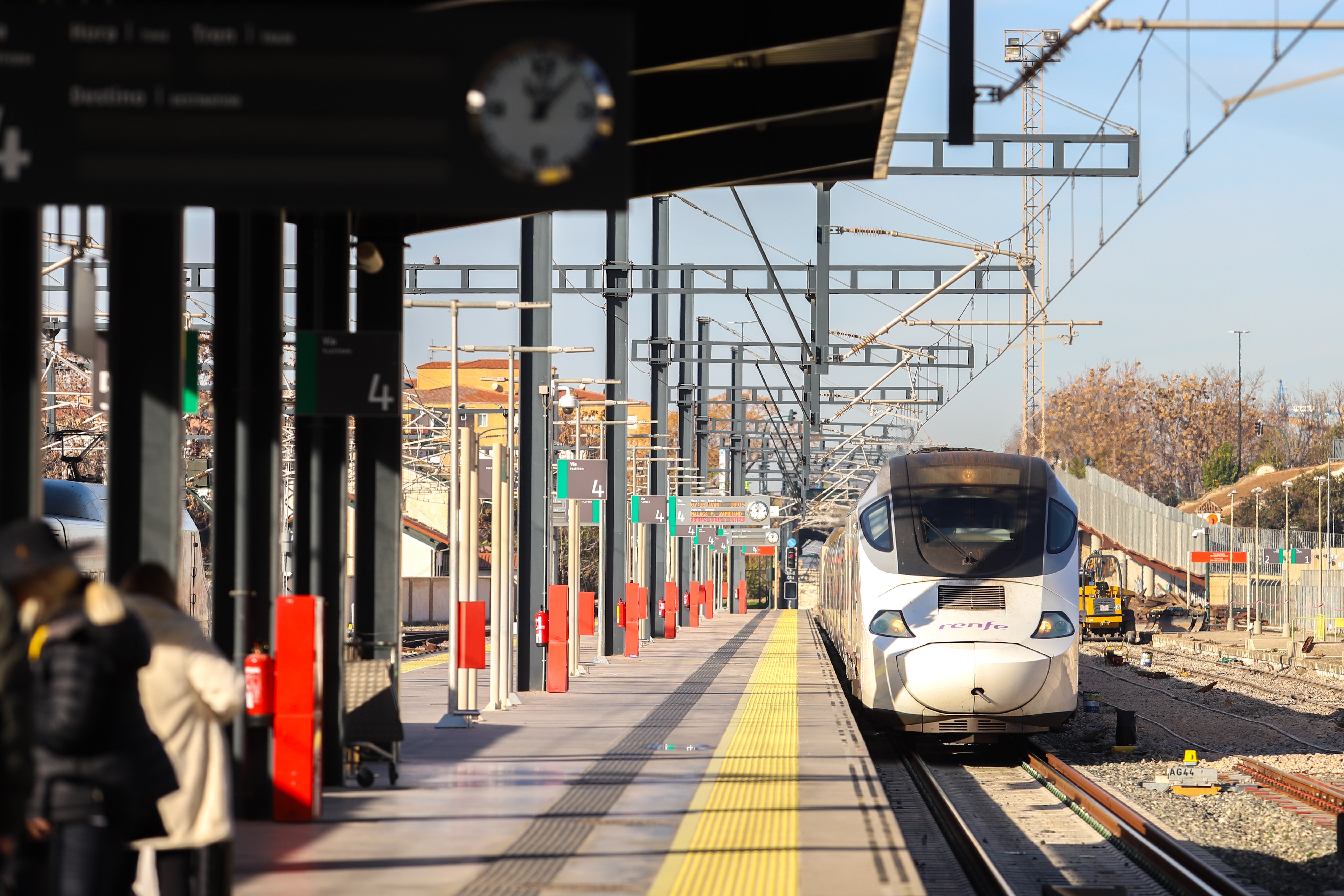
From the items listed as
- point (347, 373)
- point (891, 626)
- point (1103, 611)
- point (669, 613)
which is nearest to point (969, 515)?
point (891, 626)

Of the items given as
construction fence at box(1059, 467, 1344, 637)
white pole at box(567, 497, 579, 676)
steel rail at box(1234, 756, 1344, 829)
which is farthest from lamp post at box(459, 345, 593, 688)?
construction fence at box(1059, 467, 1344, 637)

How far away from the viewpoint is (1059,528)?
16.2m

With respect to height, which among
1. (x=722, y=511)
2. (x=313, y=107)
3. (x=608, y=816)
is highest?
(x=313, y=107)

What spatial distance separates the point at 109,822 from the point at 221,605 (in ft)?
17.0

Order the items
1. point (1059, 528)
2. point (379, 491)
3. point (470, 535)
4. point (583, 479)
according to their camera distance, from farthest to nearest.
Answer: point (583, 479), point (470, 535), point (1059, 528), point (379, 491)

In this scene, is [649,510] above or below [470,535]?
above

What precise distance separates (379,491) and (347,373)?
1.74 meters

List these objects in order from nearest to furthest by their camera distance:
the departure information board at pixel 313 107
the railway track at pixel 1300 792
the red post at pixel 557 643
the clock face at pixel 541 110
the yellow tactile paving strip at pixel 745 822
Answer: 1. the departure information board at pixel 313 107
2. the clock face at pixel 541 110
3. the yellow tactile paving strip at pixel 745 822
4. the railway track at pixel 1300 792
5. the red post at pixel 557 643

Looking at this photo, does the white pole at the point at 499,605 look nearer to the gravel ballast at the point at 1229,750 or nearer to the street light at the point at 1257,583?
the gravel ballast at the point at 1229,750

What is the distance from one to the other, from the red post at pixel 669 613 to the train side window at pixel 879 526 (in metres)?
26.7

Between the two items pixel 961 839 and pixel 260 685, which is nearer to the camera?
pixel 260 685

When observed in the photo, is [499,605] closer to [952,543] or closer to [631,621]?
[952,543]

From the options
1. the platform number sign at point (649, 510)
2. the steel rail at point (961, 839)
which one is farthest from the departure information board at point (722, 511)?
the steel rail at point (961, 839)

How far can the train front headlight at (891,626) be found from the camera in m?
15.8
